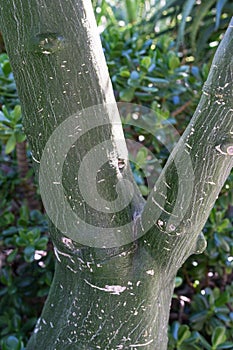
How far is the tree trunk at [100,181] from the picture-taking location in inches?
33.1

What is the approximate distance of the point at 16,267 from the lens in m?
1.66

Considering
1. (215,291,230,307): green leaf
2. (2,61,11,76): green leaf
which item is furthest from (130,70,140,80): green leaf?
(215,291,230,307): green leaf

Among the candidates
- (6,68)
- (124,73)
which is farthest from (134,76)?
(6,68)

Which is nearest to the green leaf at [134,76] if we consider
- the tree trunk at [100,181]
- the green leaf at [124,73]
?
the green leaf at [124,73]

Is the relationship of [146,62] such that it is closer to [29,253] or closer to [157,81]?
[157,81]

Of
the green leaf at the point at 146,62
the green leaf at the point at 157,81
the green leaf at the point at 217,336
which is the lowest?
the green leaf at the point at 217,336

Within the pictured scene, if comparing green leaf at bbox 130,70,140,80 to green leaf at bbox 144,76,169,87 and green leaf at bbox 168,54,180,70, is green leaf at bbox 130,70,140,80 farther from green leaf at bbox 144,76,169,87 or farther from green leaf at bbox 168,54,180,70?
green leaf at bbox 168,54,180,70

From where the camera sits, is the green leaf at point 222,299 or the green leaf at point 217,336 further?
the green leaf at point 222,299

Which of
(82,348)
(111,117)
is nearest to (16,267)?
(82,348)

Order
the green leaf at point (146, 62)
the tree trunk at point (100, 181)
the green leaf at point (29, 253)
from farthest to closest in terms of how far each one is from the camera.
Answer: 1. the green leaf at point (146, 62)
2. the green leaf at point (29, 253)
3. the tree trunk at point (100, 181)

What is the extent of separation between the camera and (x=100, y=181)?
93 centimetres

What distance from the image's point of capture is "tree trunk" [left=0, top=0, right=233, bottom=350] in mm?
840

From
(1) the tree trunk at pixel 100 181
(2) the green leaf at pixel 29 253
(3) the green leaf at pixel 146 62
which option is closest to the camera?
(1) the tree trunk at pixel 100 181

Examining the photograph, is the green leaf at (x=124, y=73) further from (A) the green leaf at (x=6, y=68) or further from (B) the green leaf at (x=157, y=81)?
(A) the green leaf at (x=6, y=68)
